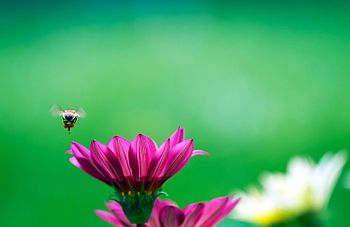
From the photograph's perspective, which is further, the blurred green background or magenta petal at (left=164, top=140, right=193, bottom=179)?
the blurred green background

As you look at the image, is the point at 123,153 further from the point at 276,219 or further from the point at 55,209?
the point at 55,209

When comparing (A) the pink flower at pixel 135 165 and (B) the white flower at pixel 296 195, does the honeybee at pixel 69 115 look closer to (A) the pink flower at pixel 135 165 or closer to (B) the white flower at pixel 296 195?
(A) the pink flower at pixel 135 165

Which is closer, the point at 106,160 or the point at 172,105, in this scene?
the point at 106,160

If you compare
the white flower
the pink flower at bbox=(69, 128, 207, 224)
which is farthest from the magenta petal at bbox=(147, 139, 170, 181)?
the white flower

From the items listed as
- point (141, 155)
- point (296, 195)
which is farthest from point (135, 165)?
point (296, 195)

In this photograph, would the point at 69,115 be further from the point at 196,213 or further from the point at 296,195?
the point at 296,195

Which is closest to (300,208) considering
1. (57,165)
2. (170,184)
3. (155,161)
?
(155,161)

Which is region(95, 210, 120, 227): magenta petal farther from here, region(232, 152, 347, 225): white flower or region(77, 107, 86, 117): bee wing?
region(232, 152, 347, 225): white flower
